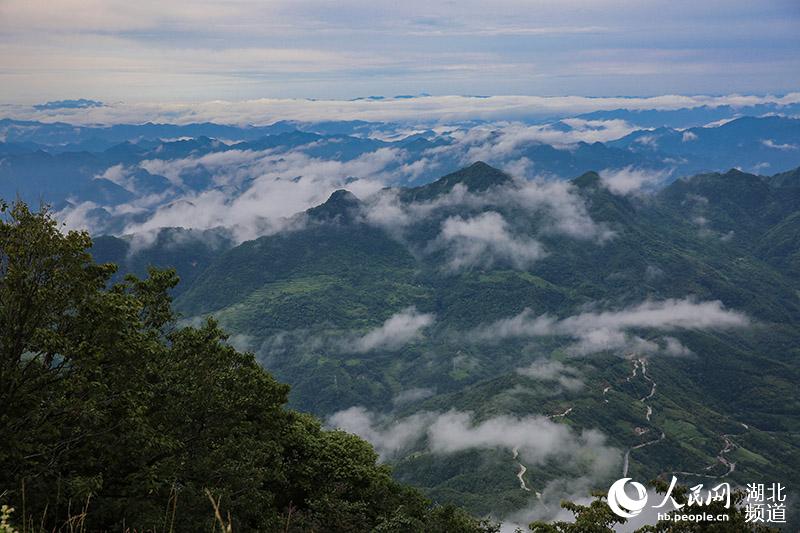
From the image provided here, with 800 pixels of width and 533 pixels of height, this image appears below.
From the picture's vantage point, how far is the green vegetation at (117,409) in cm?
2633

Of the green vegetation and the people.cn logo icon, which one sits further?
the people.cn logo icon

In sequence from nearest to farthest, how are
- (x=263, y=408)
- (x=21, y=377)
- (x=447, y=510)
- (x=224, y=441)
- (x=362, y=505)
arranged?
(x=21, y=377) → (x=224, y=441) → (x=263, y=408) → (x=362, y=505) → (x=447, y=510)

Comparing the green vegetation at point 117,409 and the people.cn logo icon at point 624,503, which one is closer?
Answer: the green vegetation at point 117,409

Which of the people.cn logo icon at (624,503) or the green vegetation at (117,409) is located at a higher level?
the green vegetation at (117,409)

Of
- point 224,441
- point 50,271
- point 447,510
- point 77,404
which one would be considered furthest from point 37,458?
point 447,510

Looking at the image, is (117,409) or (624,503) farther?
(624,503)

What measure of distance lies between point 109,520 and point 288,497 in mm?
21774

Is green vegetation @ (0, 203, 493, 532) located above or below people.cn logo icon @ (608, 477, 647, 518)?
above

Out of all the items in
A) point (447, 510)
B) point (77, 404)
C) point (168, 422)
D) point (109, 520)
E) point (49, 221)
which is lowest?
point (447, 510)

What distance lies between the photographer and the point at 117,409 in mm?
29688

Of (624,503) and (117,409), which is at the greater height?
(117,409)

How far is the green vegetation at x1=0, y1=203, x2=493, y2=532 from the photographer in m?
26.3

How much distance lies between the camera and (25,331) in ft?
87.9

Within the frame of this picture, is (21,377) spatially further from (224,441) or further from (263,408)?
(263,408)
